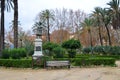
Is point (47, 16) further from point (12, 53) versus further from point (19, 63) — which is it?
point (19, 63)

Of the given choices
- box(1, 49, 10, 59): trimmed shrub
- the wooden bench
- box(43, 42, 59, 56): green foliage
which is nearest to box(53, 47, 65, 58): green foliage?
box(43, 42, 59, 56): green foliage

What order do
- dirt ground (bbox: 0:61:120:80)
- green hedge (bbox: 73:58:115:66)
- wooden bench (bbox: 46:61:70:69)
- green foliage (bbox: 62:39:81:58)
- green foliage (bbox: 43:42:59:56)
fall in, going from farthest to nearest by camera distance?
green foliage (bbox: 43:42:59:56), green foliage (bbox: 62:39:81:58), green hedge (bbox: 73:58:115:66), wooden bench (bbox: 46:61:70:69), dirt ground (bbox: 0:61:120:80)

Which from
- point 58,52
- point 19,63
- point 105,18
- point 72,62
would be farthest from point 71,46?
point 105,18

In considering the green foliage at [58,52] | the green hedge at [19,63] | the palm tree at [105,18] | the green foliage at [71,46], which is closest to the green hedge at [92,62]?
the green hedge at [19,63]

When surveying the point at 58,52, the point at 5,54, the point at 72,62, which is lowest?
the point at 72,62

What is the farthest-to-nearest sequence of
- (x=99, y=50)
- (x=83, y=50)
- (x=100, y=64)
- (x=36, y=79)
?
(x=83, y=50) < (x=99, y=50) < (x=100, y=64) < (x=36, y=79)

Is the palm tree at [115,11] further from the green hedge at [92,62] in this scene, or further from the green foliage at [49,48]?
the green hedge at [92,62]

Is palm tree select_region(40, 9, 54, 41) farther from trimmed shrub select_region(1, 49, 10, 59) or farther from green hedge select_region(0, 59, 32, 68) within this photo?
green hedge select_region(0, 59, 32, 68)

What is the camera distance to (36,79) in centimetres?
1744

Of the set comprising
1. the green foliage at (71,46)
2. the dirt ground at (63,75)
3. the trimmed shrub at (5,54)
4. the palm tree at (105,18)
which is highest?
the palm tree at (105,18)

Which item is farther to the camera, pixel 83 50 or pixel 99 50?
pixel 83 50

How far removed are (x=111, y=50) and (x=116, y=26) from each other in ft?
54.3

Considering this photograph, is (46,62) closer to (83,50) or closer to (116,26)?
(83,50)

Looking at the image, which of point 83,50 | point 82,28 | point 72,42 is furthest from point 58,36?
point 72,42
